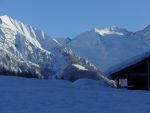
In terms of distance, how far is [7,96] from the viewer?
2320 cm

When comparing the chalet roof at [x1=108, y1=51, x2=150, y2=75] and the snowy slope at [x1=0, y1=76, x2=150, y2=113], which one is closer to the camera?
the snowy slope at [x1=0, y1=76, x2=150, y2=113]

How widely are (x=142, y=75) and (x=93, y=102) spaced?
1648 centimetres

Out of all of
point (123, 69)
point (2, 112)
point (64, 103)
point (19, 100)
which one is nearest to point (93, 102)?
point (64, 103)

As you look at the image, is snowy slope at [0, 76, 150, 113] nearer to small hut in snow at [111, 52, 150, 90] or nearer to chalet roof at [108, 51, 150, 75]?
chalet roof at [108, 51, 150, 75]

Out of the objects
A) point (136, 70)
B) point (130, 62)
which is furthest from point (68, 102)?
point (136, 70)

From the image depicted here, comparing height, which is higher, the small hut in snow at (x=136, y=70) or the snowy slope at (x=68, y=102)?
the small hut in snow at (x=136, y=70)

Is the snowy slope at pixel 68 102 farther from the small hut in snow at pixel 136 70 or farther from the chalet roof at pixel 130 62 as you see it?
the small hut in snow at pixel 136 70

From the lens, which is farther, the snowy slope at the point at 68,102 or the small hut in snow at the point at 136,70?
the small hut in snow at the point at 136,70

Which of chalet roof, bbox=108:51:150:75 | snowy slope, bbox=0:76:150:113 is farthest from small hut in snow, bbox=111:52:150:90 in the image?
snowy slope, bbox=0:76:150:113

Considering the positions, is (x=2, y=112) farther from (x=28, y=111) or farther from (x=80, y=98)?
(x=80, y=98)

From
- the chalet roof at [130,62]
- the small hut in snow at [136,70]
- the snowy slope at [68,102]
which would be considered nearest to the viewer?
the snowy slope at [68,102]

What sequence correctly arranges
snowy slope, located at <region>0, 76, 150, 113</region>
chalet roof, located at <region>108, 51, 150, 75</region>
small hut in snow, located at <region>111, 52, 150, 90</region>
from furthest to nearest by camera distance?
1. small hut in snow, located at <region>111, 52, 150, 90</region>
2. chalet roof, located at <region>108, 51, 150, 75</region>
3. snowy slope, located at <region>0, 76, 150, 113</region>

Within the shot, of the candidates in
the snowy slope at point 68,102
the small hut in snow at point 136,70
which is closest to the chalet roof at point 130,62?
the small hut in snow at point 136,70

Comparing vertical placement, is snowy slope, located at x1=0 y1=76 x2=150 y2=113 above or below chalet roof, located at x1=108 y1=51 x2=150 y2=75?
below
